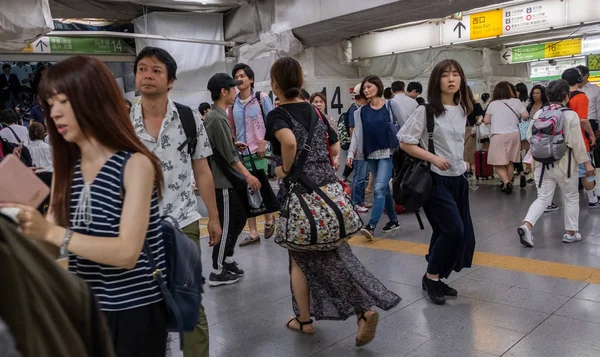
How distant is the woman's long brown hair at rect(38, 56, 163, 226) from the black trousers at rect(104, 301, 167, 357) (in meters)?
0.36

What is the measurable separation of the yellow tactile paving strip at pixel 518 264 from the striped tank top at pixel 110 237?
3779 mm

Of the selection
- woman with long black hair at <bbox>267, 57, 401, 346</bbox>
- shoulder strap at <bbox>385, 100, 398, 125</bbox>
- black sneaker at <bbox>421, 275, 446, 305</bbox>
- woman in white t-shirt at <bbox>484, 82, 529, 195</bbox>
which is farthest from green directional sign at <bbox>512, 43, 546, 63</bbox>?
woman with long black hair at <bbox>267, 57, 401, 346</bbox>

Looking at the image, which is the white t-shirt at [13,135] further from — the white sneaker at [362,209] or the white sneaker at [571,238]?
the white sneaker at [571,238]

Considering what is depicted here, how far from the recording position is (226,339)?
3.65 metres

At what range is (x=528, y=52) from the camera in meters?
15.1

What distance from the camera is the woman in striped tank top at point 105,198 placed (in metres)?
1.68

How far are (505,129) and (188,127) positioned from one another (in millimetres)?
7003

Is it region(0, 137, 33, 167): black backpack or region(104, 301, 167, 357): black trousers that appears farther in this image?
region(0, 137, 33, 167): black backpack

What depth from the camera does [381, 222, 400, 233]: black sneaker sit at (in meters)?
6.52

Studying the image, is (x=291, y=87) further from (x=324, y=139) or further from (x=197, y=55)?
(x=197, y=55)

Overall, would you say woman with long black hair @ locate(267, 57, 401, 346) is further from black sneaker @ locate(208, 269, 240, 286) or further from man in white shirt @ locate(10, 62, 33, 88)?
man in white shirt @ locate(10, 62, 33, 88)

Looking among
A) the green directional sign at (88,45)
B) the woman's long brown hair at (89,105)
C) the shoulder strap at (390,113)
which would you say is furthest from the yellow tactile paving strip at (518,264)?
the green directional sign at (88,45)

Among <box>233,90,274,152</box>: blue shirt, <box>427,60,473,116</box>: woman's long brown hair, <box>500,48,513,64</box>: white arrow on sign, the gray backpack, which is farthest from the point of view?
<box>500,48,513,64</box>: white arrow on sign

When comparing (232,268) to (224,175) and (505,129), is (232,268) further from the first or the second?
(505,129)
